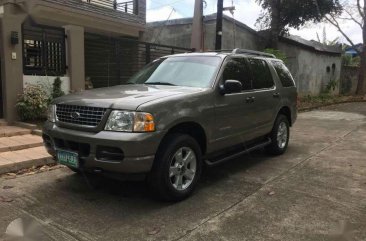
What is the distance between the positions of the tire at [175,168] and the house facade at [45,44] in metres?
5.61

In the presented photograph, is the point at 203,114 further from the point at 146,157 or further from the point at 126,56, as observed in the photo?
the point at 126,56

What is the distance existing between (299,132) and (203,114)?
5.81m

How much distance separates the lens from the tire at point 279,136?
688cm

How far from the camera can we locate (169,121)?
425 centimetres

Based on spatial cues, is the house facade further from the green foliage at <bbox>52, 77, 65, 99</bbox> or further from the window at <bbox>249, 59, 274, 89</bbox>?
the window at <bbox>249, 59, 274, 89</bbox>

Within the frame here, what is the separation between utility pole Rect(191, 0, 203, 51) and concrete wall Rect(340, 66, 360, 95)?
50.7ft

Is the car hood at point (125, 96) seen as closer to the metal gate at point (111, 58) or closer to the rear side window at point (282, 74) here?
the rear side window at point (282, 74)

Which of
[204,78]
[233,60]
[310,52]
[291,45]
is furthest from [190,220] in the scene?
[310,52]

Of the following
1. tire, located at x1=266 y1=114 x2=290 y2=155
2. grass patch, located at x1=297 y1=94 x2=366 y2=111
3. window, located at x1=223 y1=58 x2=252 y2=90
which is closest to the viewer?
window, located at x1=223 y1=58 x2=252 y2=90

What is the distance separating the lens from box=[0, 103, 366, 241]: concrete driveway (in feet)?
12.2

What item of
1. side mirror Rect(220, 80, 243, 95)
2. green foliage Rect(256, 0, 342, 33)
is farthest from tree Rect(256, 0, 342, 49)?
side mirror Rect(220, 80, 243, 95)

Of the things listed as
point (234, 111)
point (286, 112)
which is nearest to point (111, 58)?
point (286, 112)

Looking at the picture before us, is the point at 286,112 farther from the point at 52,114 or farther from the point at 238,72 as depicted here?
the point at 52,114

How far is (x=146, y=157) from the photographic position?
403cm
